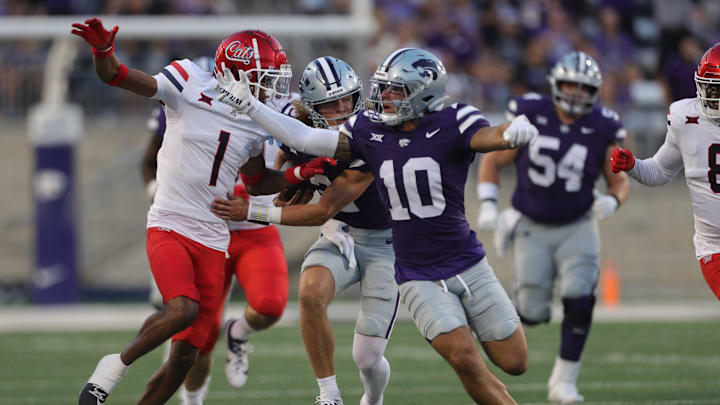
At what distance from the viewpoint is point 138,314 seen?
12.0 metres

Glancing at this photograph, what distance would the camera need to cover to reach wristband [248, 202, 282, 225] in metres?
5.49

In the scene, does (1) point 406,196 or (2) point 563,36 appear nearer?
(1) point 406,196

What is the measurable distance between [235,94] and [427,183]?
0.89 meters

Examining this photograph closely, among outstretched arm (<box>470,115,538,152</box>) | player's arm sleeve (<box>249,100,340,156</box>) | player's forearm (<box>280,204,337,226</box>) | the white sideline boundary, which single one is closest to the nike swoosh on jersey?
outstretched arm (<box>470,115,538,152</box>)

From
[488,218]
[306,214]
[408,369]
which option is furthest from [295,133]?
[408,369]

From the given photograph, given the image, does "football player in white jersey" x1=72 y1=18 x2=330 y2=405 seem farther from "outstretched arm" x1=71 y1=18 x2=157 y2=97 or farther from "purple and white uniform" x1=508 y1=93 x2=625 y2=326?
"purple and white uniform" x1=508 y1=93 x2=625 y2=326

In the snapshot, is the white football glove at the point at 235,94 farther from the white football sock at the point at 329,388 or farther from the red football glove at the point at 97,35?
the white football sock at the point at 329,388

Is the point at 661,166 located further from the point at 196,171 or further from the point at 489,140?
the point at 196,171

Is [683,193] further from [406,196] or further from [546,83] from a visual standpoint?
[406,196]

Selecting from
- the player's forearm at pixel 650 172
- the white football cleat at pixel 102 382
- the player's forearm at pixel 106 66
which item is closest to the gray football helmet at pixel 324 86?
the player's forearm at pixel 106 66

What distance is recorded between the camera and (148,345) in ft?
17.3

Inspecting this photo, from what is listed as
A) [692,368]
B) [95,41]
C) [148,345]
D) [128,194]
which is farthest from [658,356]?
[128,194]

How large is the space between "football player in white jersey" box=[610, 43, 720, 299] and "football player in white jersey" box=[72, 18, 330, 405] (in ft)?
5.31

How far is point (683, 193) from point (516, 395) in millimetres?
7727
